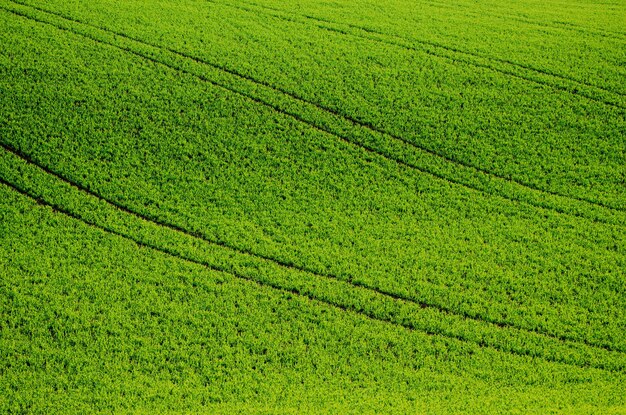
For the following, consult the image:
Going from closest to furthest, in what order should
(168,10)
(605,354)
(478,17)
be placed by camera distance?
(605,354)
(168,10)
(478,17)

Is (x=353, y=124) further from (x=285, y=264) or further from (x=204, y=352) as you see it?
(x=204, y=352)

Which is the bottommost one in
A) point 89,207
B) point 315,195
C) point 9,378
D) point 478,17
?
point 9,378

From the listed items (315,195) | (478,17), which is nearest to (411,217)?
(315,195)

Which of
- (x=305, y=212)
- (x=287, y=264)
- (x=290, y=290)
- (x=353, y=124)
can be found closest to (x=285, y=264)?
(x=287, y=264)

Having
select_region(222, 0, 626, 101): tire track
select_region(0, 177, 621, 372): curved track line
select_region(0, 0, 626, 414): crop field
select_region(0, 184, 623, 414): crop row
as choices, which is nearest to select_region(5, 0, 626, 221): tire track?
select_region(0, 0, 626, 414): crop field

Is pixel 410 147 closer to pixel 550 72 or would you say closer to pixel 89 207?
pixel 550 72

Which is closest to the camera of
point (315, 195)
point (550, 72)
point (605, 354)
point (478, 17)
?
point (605, 354)

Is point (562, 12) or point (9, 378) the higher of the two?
point (562, 12)

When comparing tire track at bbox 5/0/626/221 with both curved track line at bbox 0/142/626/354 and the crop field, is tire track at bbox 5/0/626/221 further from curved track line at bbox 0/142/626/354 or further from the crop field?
curved track line at bbox 0/142/626/354
